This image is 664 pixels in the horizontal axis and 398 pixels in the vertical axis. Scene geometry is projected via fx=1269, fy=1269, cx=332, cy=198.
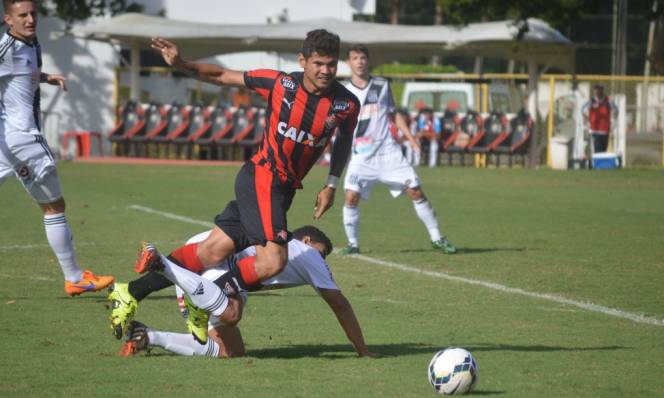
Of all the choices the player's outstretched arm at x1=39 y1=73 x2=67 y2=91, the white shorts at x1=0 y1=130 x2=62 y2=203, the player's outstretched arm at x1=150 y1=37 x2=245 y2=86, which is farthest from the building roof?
the player's outstretched arm at x1=150 y1=37 x2=245 y2=86

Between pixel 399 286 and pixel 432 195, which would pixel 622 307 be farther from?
pixel 432 195

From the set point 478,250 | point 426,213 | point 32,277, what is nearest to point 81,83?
point 426,213

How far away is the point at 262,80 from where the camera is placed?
8180 mm

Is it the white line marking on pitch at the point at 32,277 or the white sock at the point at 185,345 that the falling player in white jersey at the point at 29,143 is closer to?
the white line marking on pitch at the point at 32,277

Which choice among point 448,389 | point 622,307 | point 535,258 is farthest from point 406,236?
point 448,389

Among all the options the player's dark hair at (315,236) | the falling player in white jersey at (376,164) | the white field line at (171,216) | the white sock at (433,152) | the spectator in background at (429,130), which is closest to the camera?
the player's dark hair at (315,236)

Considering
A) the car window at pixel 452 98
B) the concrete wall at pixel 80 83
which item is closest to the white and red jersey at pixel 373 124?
the car window at pixel 452 98

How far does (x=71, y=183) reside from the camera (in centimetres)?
2592

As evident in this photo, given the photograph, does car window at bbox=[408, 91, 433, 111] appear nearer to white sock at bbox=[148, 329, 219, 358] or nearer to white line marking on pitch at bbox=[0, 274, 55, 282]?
white line marking on pitch at bbox=[0, 274, 55, 282]

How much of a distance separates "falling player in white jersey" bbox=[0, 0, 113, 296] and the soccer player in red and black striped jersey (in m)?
2.42

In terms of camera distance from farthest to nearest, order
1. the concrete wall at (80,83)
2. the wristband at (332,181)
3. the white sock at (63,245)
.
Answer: the concrete wall at (80,83) → the white sock at (63,245) → the wristband at (332,181)

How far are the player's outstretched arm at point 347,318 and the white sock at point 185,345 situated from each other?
0.77m

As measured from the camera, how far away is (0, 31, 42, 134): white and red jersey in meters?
10.2

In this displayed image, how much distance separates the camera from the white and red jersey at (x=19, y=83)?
1019cm
